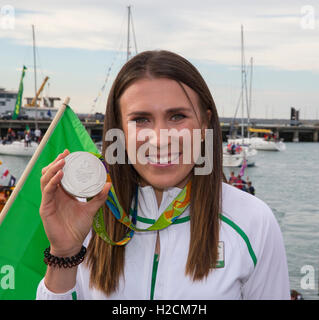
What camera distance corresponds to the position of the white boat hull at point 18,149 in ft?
168

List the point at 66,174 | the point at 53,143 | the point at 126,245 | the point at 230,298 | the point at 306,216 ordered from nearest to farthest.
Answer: the point at 66,174 < the point at 230,298 < the point at 126,245 < the point at 53,143 < the point at 306,216

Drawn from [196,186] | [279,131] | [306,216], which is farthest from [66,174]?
[279,131]

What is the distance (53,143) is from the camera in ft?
11.8

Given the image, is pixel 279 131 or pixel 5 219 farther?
pixel 279 131

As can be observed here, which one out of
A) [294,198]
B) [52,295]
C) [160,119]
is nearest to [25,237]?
[52,295]

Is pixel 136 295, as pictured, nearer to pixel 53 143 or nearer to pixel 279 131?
pixel 53 143

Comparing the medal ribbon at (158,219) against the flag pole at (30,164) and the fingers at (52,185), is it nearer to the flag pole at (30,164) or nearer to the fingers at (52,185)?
the fingers at (52,185)

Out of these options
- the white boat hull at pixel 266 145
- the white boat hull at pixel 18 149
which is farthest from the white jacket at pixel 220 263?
the white boat hull at pixel 266 145

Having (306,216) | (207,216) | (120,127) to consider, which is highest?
(120,127)

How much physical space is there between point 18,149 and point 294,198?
103 ft

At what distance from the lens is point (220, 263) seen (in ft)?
6.63

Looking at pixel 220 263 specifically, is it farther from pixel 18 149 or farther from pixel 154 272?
pixel 18 149

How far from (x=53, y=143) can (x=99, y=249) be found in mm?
1648

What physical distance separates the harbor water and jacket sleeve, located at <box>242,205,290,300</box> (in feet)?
40.3
